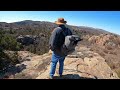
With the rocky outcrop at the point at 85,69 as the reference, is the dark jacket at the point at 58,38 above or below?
above

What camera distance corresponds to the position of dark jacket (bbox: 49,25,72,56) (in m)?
6.38

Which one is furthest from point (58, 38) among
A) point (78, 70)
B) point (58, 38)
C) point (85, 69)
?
point (85, 69)

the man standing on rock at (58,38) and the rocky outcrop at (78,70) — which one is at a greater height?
the man standing on rock at (58,38)

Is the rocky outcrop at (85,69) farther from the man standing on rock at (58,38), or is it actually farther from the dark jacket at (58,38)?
the dark jacket at (58,38)

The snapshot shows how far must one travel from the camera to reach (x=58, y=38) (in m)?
6.42

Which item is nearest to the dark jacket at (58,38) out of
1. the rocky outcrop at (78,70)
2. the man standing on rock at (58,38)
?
the man standing on rock at (58,38)

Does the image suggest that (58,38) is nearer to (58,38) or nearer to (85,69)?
(58,38)

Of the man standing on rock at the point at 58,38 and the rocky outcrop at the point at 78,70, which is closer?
the man standing on rock at the point at 58,38

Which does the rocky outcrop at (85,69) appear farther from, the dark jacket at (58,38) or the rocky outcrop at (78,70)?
the dark jacket at (58,38)

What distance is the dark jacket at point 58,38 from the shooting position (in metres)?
6.38
